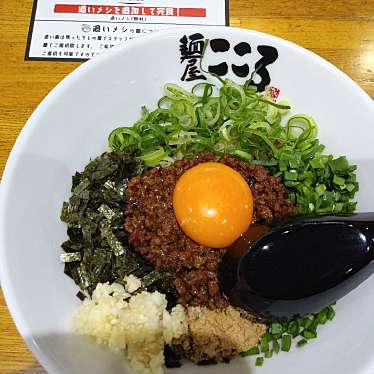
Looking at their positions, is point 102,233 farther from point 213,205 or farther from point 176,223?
point 213,205

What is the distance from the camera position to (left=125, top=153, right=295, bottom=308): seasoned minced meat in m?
2.15

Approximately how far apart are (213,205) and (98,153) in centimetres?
75

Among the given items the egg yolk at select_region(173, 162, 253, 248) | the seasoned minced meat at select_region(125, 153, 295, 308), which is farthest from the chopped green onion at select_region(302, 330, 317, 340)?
the egg yolk at select_region(173, 162, 253, 248)

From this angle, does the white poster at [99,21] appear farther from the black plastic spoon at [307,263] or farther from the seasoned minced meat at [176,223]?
the black plastic spoon at [307,263]

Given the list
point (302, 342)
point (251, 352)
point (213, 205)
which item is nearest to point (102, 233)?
point (213, 205)

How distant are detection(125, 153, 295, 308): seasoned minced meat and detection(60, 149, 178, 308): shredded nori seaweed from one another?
0.25ft

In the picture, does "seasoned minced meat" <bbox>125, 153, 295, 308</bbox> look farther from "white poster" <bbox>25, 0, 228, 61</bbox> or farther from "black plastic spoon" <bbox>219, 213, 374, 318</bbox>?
"white poster" <bbox>25, 0, 228, 61</bbox>

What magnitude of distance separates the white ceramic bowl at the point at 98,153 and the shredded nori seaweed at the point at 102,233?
56 millimetres

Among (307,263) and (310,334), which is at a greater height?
(307,263)

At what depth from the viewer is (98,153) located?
2.45m

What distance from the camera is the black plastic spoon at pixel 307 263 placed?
189 centimetres

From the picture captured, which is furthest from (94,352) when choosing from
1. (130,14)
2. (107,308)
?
(130,14)

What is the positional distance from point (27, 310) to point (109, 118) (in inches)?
44.2

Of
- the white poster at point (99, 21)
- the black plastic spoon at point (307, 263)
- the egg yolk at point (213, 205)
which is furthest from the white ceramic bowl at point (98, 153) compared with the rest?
the white poster at point (99, 21)
